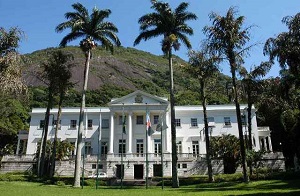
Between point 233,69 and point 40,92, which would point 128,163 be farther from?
point 40,92

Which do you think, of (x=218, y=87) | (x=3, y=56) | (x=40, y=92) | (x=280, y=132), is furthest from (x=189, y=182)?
(x=40, y=92)

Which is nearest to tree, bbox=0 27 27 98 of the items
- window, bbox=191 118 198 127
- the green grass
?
the green grass

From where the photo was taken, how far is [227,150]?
3975 cm

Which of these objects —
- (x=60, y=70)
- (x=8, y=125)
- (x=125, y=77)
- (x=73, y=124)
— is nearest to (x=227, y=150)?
(x=60, y=70)

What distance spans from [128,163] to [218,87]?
1768cm

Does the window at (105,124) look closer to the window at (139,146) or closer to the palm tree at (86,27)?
the window at (139,146)

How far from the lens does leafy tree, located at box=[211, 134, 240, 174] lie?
3916 cm

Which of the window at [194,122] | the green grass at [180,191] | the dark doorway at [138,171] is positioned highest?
the window at [194,122]

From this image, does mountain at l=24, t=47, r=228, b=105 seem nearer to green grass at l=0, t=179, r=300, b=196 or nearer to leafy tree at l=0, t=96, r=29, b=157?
leafy tree at l=0, t=96, r=29, b=157

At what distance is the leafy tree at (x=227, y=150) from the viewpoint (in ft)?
128

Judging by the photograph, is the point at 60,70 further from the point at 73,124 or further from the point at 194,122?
the point at 194,122

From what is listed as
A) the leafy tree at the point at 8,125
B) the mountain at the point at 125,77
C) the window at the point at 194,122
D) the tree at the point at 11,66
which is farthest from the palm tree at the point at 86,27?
the mountain at the point at 125,77

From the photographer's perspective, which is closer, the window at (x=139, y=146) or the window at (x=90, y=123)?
the window at (x=139, y=146)

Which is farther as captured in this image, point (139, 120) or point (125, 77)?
point (125, 77)
